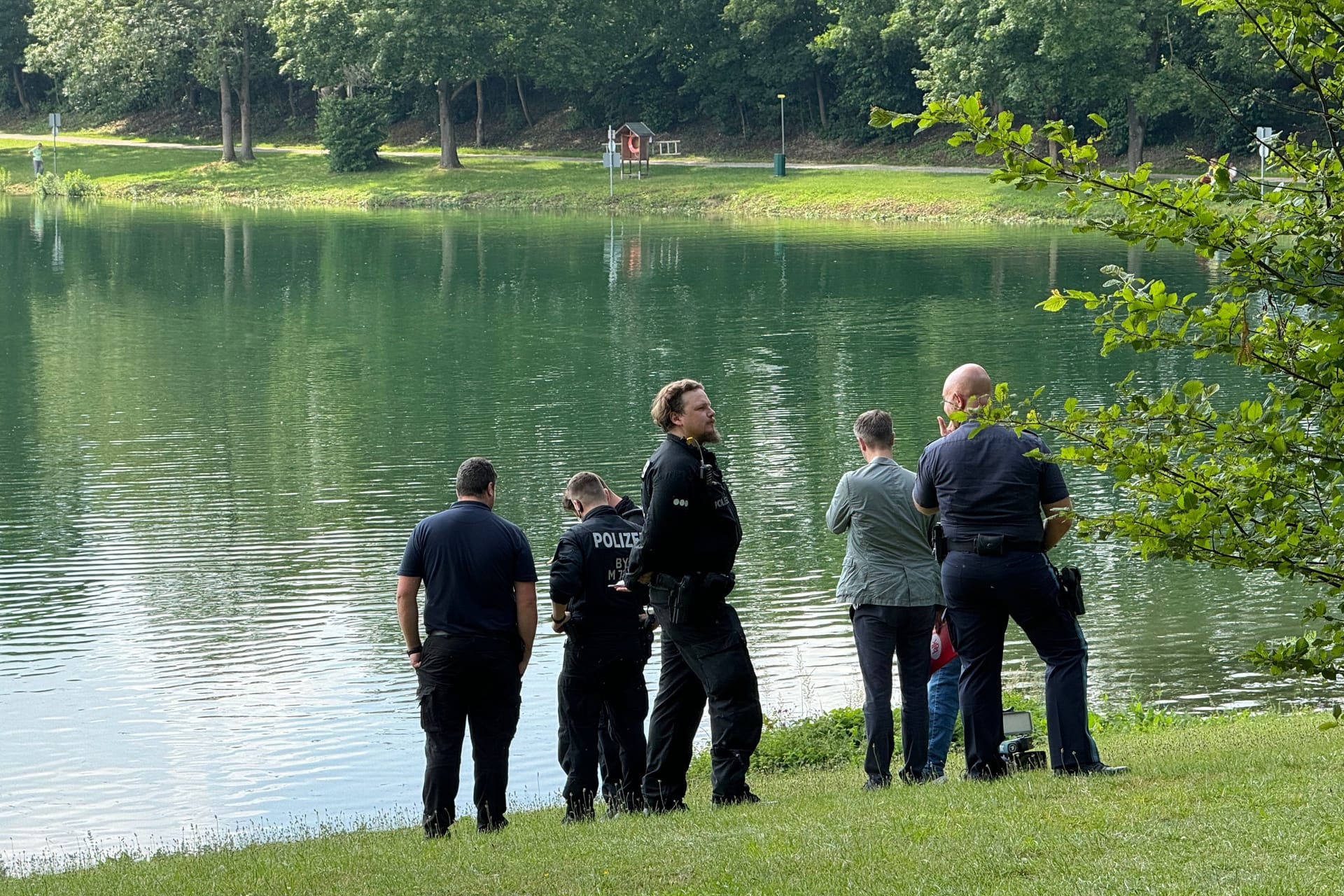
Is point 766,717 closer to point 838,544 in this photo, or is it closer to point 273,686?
point 273,686

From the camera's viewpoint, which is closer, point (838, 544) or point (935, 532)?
point (935, 532)

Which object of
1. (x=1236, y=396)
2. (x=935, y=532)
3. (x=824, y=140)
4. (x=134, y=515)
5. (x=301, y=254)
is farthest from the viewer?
(x=824, y=140)

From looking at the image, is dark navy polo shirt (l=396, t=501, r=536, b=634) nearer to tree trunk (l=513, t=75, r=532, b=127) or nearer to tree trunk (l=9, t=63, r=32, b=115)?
tree trunk (l=513, t=75, r=532, b=127)

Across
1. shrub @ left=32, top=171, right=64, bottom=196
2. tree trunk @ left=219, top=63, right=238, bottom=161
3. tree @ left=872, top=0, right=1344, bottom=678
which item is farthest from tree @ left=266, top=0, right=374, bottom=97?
tree @ left=872, top=0, right=1344, bottom=678

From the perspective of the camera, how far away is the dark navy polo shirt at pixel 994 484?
23.6ft

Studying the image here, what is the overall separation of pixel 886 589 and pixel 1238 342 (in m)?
3.58

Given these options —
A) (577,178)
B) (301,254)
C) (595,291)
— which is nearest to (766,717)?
(595,291)

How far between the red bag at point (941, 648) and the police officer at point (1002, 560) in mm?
880

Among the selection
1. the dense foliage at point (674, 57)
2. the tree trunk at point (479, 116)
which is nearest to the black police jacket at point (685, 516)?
the dense foliage at point (674, 57)

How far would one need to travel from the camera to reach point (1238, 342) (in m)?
4.36

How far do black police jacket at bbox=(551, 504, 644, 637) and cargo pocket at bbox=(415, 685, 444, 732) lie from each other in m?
0.71

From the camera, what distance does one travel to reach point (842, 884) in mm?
5484

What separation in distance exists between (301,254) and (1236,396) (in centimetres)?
3061

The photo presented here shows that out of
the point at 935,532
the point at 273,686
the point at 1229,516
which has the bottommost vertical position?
the point at 273,686
